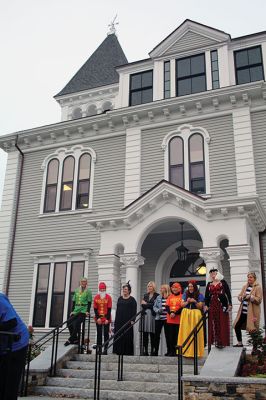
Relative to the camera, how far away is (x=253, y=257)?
11273 mm

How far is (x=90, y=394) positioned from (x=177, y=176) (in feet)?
26.1

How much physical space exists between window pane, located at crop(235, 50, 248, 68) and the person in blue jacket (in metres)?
13.4

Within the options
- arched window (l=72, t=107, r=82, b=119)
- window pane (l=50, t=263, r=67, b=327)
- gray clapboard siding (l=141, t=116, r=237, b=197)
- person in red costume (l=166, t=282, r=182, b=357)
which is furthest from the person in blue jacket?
arched window (l=72, t=107, r=82, b=119)

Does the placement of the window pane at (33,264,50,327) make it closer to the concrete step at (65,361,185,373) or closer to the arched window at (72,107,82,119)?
the concrete step at (65,361,185,373)

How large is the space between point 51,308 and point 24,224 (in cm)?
337

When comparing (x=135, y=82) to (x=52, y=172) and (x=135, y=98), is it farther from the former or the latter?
(x=52, y=172)

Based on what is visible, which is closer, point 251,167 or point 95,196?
point 251,167

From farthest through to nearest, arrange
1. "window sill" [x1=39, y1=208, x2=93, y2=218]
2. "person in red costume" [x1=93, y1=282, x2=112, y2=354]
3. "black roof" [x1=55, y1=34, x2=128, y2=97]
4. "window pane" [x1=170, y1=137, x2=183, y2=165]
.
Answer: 1. "black roof" [x1=55, y1=34, x2=128, y2=97]
2. "window sill" [x1=39, y1=208, x2=93, y2=218]
3. "window pane" [x1=170, y1=137, x2=183, y2=165]
4. "person in red costume" [x1=93, y1=282, x2=112, y2=354]

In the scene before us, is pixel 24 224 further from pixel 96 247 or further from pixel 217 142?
pixel 217 142

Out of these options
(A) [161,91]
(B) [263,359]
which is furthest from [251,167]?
(B) [263,359]

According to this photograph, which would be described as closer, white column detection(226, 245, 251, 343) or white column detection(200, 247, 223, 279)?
white column detection(226, 245, 251, 343)

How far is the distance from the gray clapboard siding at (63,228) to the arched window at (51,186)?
0.32 meters

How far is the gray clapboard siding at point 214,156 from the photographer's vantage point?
13.6 meters

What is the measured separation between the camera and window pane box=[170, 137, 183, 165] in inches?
575
